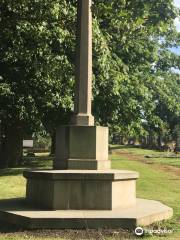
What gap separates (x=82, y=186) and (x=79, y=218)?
916 millimetres

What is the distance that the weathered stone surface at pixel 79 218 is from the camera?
8.97 m

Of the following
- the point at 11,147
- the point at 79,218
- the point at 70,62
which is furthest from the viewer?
the point at 11,147

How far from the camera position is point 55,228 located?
8.95m

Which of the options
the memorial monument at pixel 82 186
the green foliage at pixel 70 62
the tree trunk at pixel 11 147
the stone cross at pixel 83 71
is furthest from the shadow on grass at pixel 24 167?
the memorial monument at pixel 82 186

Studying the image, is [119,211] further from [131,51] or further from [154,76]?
[154,76]

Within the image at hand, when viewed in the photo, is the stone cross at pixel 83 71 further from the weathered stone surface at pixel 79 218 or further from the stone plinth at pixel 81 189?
the weathered stone surface at pixel 79 218

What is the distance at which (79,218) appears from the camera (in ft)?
29.6

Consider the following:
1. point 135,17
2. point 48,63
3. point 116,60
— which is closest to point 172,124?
point 116,60

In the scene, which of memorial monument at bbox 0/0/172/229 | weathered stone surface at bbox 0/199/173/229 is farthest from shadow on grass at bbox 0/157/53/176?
weathered stone surface at bbox 0/199/173/229

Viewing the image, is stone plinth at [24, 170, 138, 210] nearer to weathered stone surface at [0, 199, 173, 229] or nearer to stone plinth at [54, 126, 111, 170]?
weathered stone surface at [0, 199, 173, 229]

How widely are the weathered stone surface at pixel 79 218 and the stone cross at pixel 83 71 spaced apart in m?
2.28

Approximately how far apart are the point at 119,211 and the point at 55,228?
147 cm

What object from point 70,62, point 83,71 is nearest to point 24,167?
point 70,62

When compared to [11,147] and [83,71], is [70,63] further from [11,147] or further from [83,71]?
[83,71]
